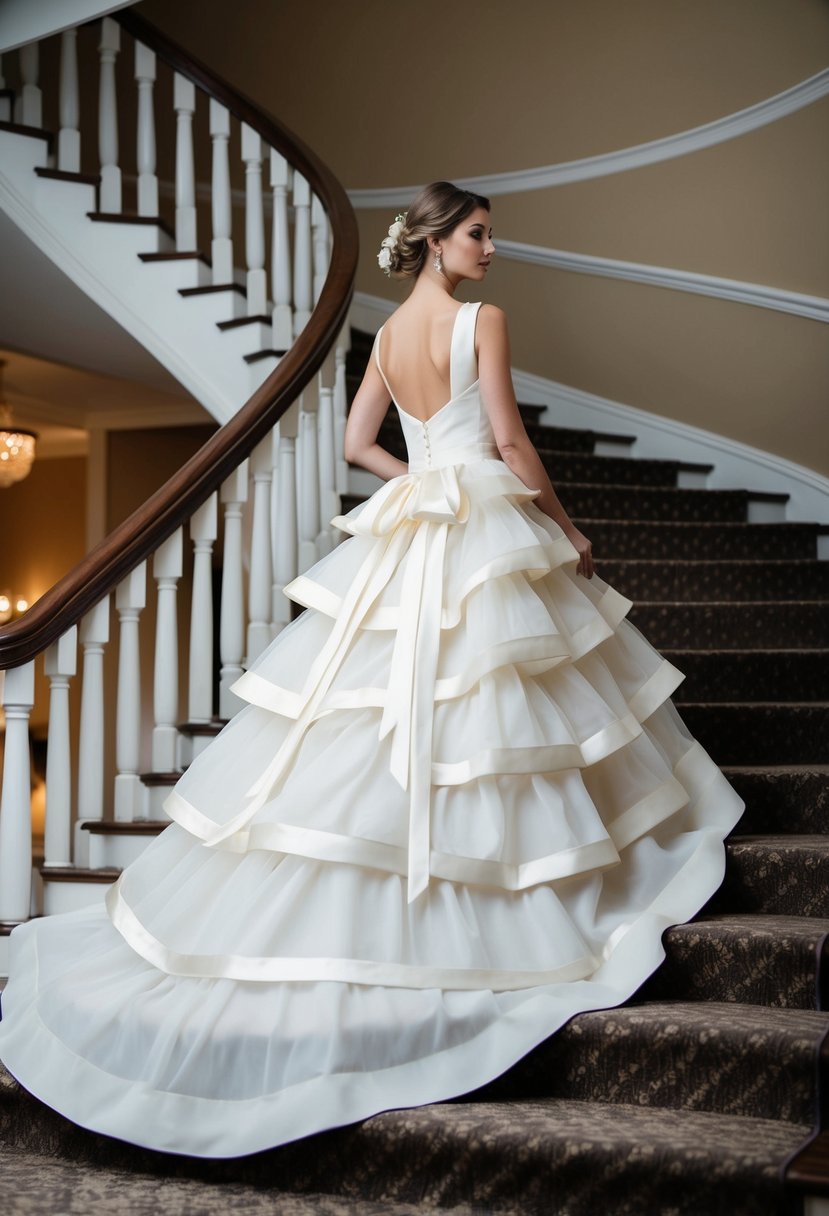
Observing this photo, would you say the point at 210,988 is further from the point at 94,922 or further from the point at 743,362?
the point at 743,362

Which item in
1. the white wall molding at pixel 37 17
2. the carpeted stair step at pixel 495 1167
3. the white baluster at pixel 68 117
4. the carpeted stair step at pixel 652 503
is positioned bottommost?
the carpeted stair step at pixel 495 1167

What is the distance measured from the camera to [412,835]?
78.7 inches

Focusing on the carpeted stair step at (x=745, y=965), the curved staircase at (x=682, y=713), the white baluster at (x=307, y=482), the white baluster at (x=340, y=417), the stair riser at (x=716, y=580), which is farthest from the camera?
the stair riser at (x=716, y=580)

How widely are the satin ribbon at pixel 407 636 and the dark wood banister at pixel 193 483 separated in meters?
0.50

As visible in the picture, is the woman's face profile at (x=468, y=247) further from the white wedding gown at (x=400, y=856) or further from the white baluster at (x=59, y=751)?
the white baluster at (x=59, y=751)

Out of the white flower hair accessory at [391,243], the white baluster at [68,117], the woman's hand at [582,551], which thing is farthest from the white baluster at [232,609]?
the white baluster at [68,117]

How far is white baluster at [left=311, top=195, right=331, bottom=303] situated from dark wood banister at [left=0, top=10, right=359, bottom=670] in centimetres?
25

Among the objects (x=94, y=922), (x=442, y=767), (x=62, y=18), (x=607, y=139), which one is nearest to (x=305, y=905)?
(x=442, y=767)

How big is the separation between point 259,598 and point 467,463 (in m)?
0.84

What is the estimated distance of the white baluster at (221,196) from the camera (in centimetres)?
436

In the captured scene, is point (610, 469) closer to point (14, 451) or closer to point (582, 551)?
point (582, 551)

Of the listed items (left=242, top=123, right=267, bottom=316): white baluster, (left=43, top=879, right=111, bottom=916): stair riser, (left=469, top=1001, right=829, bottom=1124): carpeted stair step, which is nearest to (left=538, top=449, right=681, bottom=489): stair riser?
→ (left=242, top=123, right=267, bottom=316): white baluster

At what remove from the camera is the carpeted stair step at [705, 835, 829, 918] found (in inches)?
91.4

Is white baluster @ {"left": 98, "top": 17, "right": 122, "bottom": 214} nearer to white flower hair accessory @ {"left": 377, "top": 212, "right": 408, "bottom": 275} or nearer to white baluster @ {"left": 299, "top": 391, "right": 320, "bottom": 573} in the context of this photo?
white baluster @ {"left": 299, "top": 391, "right": 320, "bottom": 573}
